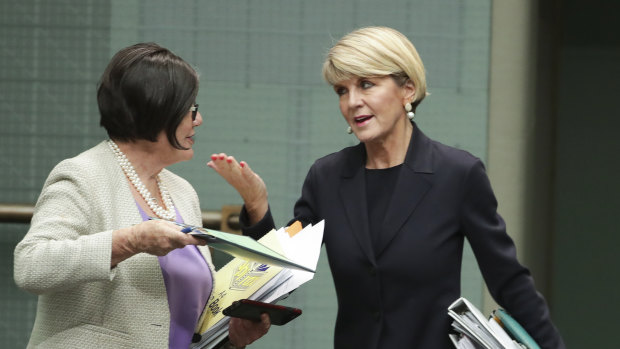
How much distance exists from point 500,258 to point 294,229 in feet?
1.68

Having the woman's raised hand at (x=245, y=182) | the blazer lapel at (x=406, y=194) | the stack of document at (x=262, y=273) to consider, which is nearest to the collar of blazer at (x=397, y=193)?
the blazer lapel at (x=406, y=194)

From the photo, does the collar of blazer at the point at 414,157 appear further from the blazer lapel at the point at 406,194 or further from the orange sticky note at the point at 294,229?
the orange sticky note at the point at 294,229

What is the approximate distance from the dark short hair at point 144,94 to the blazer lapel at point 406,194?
569 millimetres

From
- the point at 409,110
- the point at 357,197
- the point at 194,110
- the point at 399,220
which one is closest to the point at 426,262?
the point at 399,220

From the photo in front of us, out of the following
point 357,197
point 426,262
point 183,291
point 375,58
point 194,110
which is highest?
point 375,58

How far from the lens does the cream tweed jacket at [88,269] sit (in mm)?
2002

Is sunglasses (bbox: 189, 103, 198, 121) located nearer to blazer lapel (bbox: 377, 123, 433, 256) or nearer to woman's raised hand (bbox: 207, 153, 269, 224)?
woman's raised hand (bbox: 207, 153, 269, 224)

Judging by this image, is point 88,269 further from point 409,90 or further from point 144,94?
point 409,90

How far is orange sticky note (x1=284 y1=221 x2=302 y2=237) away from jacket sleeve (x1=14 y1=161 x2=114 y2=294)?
45cm

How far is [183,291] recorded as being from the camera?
7.44 feet

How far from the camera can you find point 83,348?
6.86 feet

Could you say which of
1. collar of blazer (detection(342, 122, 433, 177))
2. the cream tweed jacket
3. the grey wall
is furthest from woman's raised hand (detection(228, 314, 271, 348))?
the grey wall

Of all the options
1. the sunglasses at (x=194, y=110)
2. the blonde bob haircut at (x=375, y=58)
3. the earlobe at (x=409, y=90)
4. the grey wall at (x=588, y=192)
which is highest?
the blonde bob haircut at (x=375, y=58)

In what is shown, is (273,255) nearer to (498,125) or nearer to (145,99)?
(145,99)
